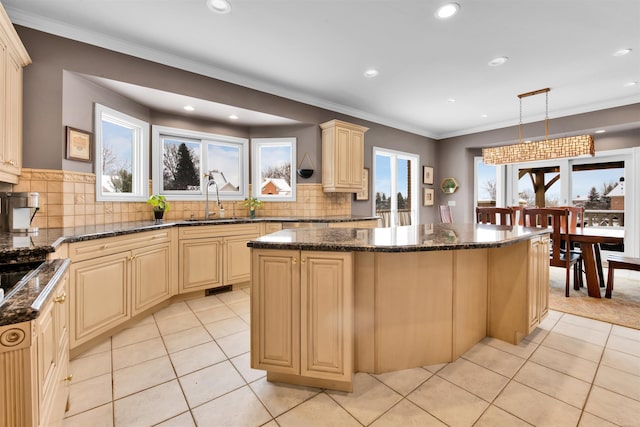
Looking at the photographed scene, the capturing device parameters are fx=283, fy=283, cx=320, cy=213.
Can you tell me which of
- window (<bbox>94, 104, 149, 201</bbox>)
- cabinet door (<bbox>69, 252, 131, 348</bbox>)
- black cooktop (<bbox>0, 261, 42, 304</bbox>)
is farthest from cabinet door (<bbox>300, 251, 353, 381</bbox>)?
window (<bbox>94, 104, 149, 201</bbox>)

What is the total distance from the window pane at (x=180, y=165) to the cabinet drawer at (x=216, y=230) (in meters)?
0.90

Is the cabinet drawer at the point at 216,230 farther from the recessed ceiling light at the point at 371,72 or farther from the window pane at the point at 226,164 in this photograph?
the recessed ceiling light at the point at 371,72

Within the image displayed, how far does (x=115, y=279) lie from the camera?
93.8 inches

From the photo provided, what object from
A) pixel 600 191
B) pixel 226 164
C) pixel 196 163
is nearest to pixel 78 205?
pixel 196 163

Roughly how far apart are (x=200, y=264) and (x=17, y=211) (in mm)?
1574

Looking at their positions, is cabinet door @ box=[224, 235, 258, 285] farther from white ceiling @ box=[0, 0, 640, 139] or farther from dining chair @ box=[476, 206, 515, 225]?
dining chair @ box=[476, 206, 515, 225]

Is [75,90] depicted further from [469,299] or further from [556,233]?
[556,233]

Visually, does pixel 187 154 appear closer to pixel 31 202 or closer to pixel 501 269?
pixel 31 202

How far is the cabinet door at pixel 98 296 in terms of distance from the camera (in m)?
2.06

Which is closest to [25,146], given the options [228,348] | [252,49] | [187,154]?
[187,154]

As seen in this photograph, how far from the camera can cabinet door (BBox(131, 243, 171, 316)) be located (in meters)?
2.59

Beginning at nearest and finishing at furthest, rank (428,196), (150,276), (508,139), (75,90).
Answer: (75,90) < (150,276) < (508,139) < (428,196)

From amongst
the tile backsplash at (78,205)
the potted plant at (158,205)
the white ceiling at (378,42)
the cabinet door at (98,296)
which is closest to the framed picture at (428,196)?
the white ceiling at (378,42)

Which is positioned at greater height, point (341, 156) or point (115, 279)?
point (341, 156)
